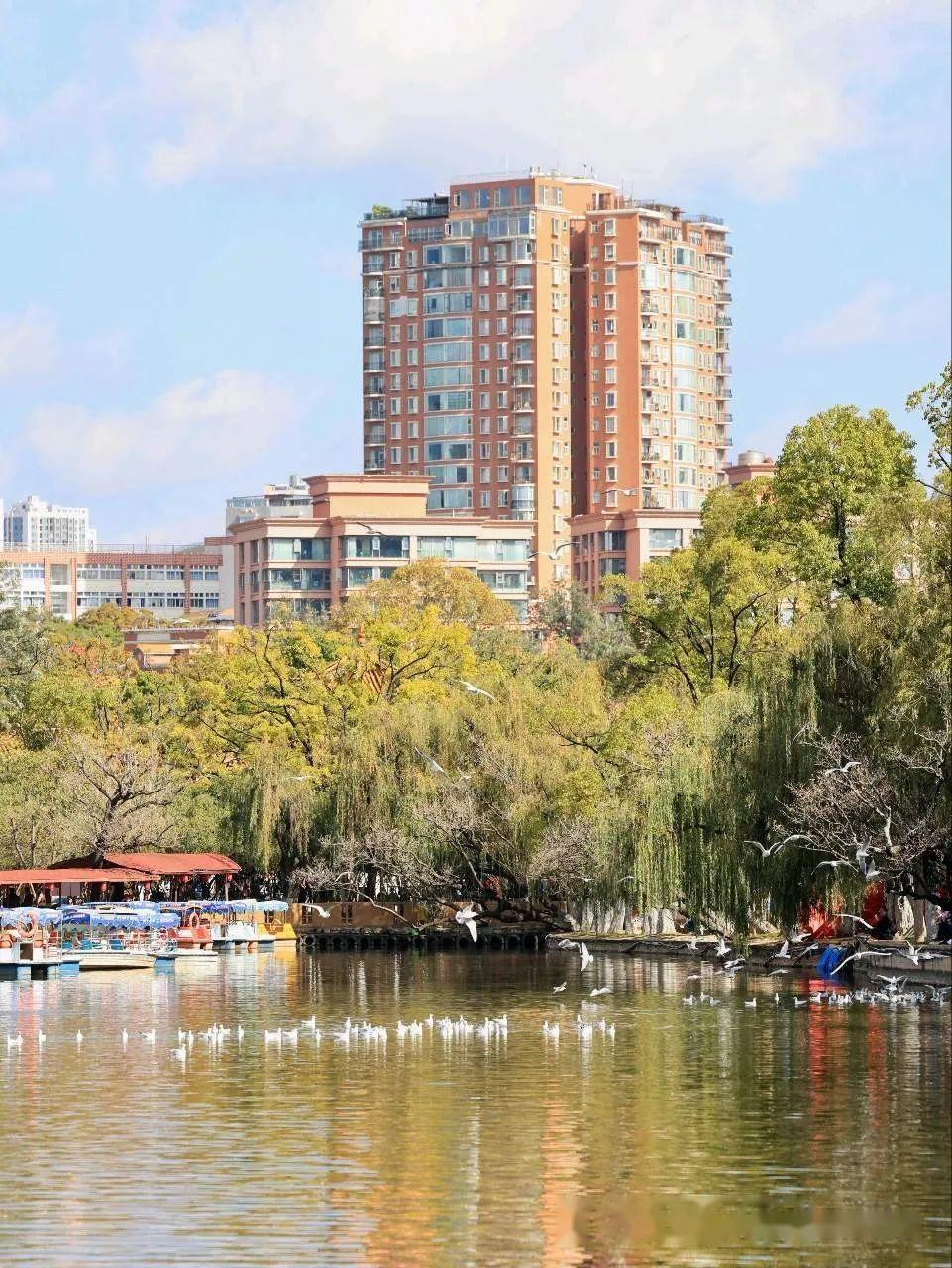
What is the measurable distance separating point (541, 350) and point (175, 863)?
351ft

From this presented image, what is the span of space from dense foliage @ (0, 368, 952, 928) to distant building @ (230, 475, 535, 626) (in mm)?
54550

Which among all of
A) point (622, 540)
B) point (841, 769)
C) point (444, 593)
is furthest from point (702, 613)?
point (622, 540)

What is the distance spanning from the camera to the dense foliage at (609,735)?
4884 centimetres

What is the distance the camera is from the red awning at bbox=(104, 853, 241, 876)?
79.1m

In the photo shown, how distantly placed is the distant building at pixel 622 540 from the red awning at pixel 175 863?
285ft

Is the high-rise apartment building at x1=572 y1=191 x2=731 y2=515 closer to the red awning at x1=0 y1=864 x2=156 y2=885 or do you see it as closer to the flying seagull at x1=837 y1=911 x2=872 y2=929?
the red awning at x1=0 y1=864 x2=156 y2=885

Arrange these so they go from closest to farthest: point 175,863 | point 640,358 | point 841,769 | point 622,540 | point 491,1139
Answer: point 491,1139
point 841,769
point 175,863
point 622,540
point 640,358

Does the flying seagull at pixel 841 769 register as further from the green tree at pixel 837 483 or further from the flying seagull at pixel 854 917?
the green tree at pixel 837 483

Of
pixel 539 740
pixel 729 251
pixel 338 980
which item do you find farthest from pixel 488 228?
pixel 338 980

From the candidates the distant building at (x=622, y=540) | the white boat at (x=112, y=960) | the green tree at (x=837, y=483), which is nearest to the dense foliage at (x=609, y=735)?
the green tree at (x=837, y=483)

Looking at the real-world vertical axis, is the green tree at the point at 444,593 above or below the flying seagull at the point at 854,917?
above

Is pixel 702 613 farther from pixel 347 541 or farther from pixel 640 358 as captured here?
pixel 640 358

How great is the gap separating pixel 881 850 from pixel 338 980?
1807 centimetres

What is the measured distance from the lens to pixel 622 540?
176 meters
